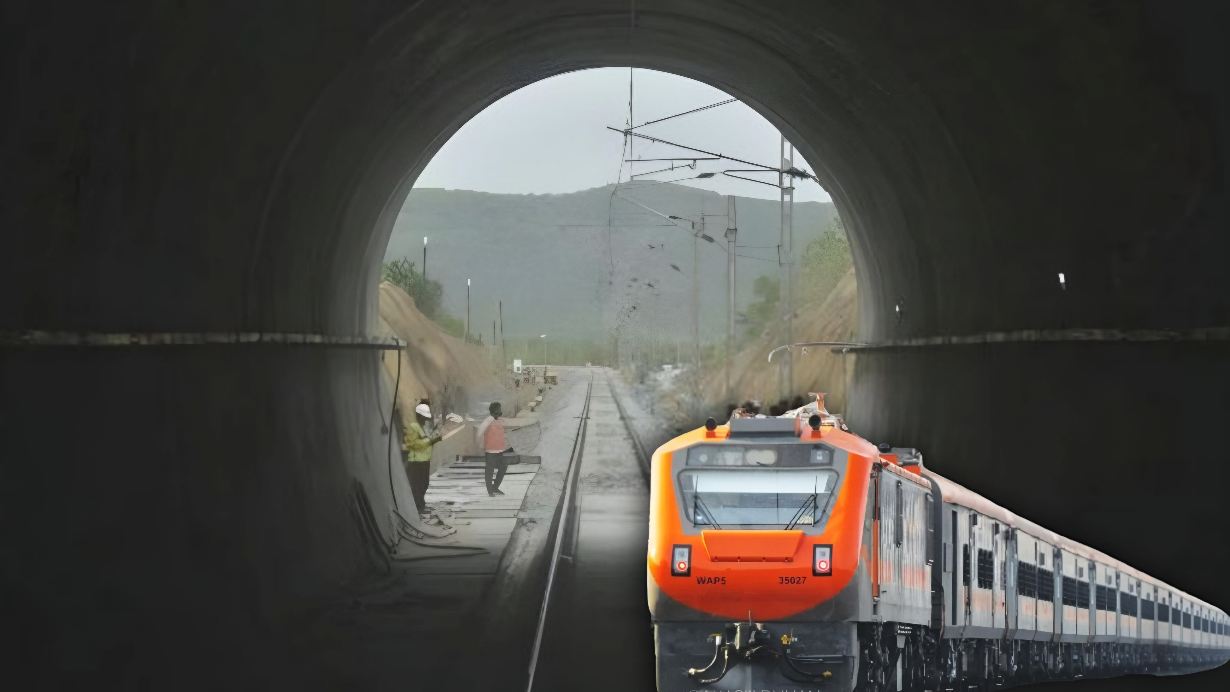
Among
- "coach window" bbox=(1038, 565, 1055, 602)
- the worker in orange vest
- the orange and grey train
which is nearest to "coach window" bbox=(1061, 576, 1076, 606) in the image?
"coach window" bbox=(1038, 565, 1055, 602)

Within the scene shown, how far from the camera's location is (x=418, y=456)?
26.3 metres

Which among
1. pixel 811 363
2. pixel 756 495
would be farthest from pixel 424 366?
pixel 756 495

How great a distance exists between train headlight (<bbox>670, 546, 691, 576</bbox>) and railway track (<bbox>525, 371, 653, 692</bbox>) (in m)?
2.98

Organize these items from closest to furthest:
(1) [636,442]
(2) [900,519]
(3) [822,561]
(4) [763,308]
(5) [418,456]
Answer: (3) [822,561] < (2) [900,519] < (5) [418,456] < (1) [636,442] < (4) [763,308]

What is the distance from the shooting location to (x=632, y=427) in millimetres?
58000

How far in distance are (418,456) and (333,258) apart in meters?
5.99

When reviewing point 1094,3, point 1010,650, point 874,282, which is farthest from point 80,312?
point 874,282

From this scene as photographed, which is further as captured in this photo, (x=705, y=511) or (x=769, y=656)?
(x=705, y=511)

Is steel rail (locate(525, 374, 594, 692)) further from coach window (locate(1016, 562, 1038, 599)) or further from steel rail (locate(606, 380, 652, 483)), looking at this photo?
coach window (locate(1016, 562, 1038, 599))

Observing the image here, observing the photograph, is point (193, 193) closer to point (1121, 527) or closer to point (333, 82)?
point (333, 82)

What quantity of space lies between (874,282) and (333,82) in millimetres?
11694

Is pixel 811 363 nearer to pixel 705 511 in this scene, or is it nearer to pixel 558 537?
pixel 558 537

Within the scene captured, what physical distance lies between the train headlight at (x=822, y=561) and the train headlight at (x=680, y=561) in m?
0.87

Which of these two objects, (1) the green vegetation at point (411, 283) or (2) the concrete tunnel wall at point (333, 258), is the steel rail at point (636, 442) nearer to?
(2) the concrete tunnel wall at point (333, 258)
